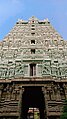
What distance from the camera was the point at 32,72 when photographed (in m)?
14.9

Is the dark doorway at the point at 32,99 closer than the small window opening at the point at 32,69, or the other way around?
the dark doorway at the point at 32,99

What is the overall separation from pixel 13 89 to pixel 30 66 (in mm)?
2449

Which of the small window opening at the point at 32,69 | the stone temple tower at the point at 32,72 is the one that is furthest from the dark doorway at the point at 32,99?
the small window opening at the point at 32,69

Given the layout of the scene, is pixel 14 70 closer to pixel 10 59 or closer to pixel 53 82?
pixel 10 59

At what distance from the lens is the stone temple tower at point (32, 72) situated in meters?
12.6

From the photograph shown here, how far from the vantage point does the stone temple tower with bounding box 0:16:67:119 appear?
12.6 m

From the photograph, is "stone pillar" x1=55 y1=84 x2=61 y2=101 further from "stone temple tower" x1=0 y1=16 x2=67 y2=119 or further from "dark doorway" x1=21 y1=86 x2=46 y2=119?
"dark doorway" x1=21 y1=86 x2=46 y2=119

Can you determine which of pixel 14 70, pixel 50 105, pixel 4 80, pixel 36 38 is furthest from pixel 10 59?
pixel 50 105

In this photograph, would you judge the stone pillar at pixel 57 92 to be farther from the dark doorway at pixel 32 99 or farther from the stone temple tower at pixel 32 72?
the dark doorway at pixel 32 99

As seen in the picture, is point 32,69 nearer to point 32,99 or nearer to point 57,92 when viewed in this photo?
point 57,92

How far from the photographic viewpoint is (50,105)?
40.9 feet

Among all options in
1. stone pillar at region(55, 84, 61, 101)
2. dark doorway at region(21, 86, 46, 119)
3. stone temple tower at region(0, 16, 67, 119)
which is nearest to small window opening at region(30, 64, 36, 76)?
stone temple tower at region(0, 16, 67, 119)

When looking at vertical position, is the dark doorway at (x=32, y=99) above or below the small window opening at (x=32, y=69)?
below

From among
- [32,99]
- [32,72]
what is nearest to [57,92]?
[32,72]
